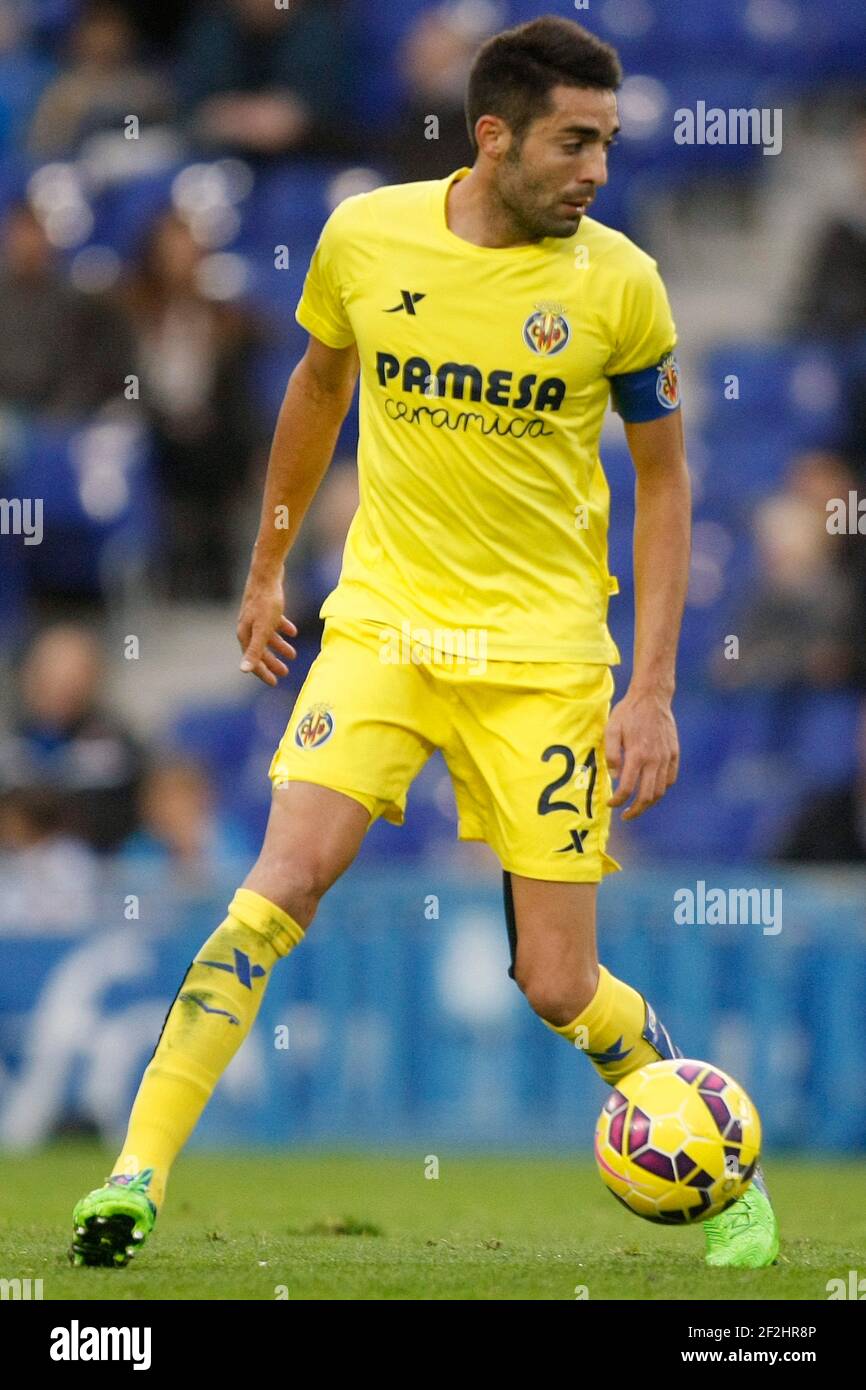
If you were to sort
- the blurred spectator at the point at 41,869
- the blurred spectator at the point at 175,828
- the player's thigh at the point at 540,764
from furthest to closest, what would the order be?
the blurred spectator at the point at 175,828 < the blurred spectator at the point at 41,869 < the player's thigh at the point at 540,764

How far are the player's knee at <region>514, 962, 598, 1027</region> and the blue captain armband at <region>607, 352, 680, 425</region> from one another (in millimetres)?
1230

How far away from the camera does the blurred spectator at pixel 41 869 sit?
30.1 feet

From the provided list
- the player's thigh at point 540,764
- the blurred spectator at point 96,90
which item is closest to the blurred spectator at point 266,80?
the blurred spectator at point 96,90

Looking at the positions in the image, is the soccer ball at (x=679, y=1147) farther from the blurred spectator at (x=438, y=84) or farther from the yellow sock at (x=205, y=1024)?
the blurred spectator at (x=438, y=84)

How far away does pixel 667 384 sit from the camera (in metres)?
5.14

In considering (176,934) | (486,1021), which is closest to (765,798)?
(486,1021)

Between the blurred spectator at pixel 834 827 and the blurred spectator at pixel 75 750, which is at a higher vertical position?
the blurred spectator at pixel 75 750

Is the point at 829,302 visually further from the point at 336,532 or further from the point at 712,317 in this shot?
the point at 336,532

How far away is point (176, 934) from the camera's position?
9.16m

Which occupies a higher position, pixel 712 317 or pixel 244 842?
pixel 712 317

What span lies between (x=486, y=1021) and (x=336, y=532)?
9.70 feet

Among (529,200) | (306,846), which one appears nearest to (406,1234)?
(306,846)

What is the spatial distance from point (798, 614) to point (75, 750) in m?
3.40

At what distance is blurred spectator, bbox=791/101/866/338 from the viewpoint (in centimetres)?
1243
